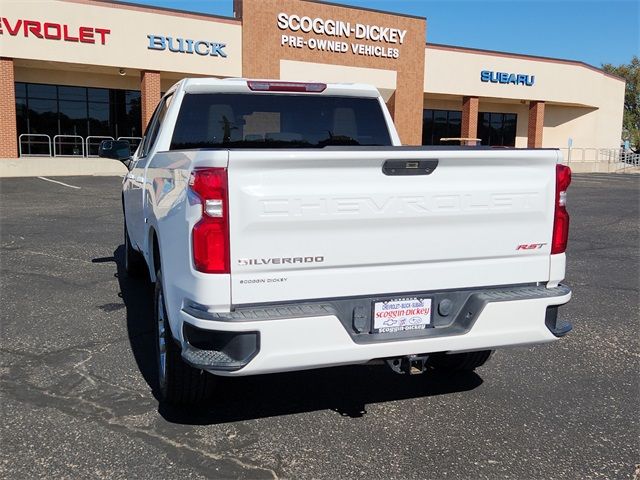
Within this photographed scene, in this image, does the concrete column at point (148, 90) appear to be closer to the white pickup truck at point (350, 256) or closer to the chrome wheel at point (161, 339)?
the chrome wheel at point (161, 339)

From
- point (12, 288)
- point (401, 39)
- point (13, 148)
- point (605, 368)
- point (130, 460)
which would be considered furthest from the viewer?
point (401, 39)

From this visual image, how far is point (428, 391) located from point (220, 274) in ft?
6.38

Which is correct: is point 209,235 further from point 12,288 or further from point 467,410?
point 12,288

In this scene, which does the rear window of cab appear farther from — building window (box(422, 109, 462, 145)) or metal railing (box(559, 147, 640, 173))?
metal railing (box(559, 147, 640, 173))

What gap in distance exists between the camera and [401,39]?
31.2m

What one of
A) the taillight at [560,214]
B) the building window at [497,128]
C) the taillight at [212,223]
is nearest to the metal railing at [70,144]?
the building window at [497,128]

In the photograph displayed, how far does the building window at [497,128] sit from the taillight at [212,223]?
124 feet

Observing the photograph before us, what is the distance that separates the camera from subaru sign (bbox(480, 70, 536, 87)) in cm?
3456

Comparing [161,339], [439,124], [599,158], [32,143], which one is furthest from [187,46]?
[599,158]

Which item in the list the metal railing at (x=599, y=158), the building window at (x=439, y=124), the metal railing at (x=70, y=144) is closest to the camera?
the metal railing at (x=70, y=144)

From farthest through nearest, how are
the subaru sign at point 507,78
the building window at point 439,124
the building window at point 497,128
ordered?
the building window at point 497,128 → the building window at point 439,124 → the subaru sign at point 507,78

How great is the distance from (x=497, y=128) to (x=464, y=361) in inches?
1492

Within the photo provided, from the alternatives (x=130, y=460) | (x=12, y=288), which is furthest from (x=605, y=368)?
(x=12, y=288)

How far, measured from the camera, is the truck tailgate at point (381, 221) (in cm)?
294
